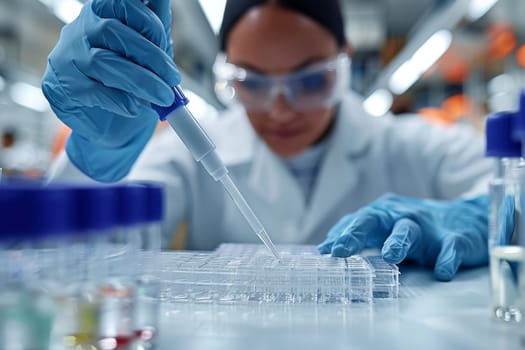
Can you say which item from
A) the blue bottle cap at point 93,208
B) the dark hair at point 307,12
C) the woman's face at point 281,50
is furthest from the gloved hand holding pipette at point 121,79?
the dark hair at point 307,12

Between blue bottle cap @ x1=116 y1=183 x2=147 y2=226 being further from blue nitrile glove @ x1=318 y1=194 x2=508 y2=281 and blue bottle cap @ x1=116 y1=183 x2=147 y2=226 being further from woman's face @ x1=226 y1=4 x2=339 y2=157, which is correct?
woman's face @ x1=226 y1=4 x2=339 y2=157

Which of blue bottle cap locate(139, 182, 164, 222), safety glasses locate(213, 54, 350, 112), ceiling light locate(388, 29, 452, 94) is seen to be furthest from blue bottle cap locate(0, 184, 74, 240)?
ceiling light locate(388, 29, 452, 94)

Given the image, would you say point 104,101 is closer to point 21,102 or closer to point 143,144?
point 143,144

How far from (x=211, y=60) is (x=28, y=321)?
534cm

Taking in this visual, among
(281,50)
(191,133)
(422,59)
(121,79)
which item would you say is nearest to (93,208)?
(191,133)

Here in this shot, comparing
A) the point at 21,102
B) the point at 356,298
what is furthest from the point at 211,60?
the point at 356,298

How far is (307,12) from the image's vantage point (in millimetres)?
1976

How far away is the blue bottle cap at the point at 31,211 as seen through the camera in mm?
496

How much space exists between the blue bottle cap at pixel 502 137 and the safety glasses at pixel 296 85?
3.99ft

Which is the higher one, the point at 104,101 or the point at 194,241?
the point at 104,101

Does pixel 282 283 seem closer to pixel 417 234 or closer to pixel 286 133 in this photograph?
pixel 417 234

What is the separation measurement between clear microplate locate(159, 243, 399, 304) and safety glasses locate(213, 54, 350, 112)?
3.66 ft

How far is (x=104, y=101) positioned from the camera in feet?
3.82

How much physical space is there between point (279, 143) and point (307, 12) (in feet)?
1.91
